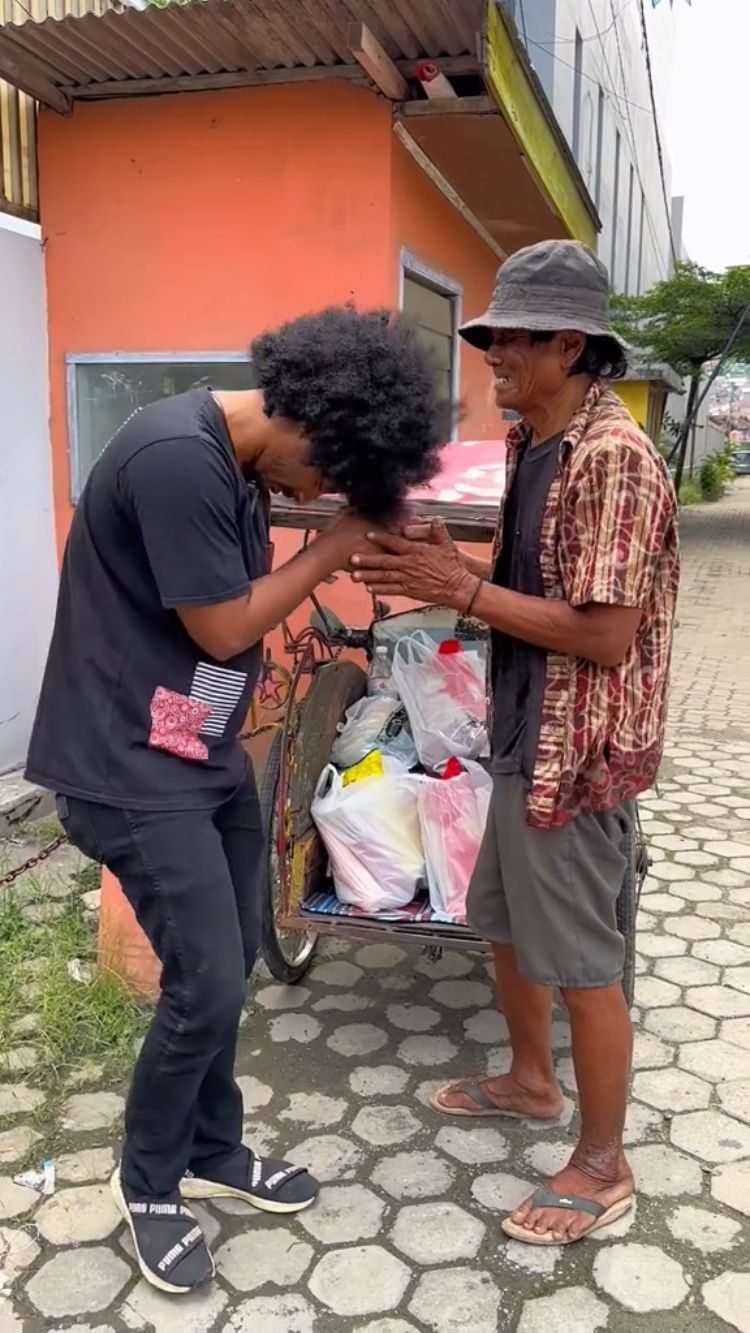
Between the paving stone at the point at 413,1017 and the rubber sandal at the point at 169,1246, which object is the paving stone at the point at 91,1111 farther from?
the paving stone at the point at 413,1017

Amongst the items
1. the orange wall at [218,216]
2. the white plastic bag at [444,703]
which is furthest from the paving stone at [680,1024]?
the orange wall at [218,216]

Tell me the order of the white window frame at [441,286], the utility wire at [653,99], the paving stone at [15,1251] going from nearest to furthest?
the paving stone at [15,1251], the white window frame at [441,286], the utility wire at [653,99]

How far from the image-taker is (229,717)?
1.94 meters

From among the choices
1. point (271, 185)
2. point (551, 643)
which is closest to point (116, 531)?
point (551, 643)

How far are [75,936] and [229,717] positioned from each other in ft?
6.22

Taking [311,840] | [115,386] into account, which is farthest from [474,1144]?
[115,386]

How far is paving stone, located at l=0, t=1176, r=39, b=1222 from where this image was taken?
234 centimetres

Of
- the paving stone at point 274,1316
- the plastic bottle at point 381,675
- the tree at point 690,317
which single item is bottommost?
the paving stone at point 274,1316

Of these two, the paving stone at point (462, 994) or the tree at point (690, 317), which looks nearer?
the paving stone at point (462, 994)

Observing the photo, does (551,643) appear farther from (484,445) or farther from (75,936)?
(75,936)

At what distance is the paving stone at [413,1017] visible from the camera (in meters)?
3.12

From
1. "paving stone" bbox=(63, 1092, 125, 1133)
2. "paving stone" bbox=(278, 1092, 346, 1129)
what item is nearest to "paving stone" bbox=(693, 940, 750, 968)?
"paving stone" bbox=(278, 1092, 346, 1129)

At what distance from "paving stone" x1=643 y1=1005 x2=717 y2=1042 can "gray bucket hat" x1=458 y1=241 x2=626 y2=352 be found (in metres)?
2.04

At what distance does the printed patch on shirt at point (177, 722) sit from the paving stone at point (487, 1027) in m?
1.61
